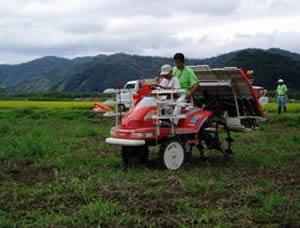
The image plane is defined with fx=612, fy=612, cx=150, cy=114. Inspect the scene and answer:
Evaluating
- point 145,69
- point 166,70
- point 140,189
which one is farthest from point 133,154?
point 145,69

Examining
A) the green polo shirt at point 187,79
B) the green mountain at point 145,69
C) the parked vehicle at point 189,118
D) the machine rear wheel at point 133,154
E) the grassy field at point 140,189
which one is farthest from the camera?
the green mountain at point 145,69

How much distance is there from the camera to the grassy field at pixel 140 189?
6.55 meters

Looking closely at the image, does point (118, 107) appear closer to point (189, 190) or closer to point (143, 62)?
point (189, 190)

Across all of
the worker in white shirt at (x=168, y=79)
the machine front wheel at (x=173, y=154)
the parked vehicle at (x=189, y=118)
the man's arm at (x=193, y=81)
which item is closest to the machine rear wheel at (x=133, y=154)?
the parked vehicle at (x=189, y=118)

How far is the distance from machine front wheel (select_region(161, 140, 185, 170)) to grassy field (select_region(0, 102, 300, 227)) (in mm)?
180

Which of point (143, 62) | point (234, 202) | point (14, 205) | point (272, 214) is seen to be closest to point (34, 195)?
point (14, 205)

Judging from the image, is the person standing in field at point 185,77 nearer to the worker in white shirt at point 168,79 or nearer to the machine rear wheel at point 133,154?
the worker in white shirt at point 168,79

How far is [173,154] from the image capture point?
10797mm

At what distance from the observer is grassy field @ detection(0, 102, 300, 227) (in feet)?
21.5

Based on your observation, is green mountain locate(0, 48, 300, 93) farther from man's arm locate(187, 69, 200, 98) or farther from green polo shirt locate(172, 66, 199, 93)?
man's arm locate(187, 69, 200, 98)

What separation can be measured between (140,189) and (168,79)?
366 cm

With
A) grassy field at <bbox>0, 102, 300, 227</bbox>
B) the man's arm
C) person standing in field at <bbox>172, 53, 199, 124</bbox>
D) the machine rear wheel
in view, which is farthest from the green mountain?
grassy field at <bbox>0, 102, 300, 227</bbox>

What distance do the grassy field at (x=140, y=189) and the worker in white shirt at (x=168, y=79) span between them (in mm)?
1464

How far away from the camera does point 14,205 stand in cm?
722
